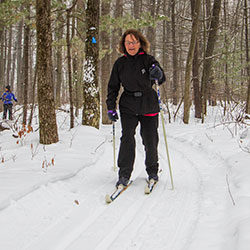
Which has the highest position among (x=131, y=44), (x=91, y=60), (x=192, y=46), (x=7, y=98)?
(x=192, y=46)

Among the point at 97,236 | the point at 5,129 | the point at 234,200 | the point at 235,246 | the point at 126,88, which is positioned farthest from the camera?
the point at 5,129

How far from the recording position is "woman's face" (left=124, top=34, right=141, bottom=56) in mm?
3584

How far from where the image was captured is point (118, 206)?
10.1 ft

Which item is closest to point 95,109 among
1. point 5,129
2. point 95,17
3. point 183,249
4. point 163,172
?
point 95,17

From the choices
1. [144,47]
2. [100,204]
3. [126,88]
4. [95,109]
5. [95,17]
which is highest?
[95,17]

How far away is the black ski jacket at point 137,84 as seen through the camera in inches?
143

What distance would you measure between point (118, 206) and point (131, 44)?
2.21 meters

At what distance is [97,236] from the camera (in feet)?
7.85

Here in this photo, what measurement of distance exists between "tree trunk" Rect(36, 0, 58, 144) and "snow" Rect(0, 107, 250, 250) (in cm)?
85

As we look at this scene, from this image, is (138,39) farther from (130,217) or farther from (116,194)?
(130,217)

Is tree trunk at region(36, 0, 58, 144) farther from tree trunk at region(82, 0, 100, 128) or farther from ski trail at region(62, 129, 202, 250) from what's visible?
ski trail at region(62, 129, 202, 250)

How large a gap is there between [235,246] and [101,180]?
94.5 inches

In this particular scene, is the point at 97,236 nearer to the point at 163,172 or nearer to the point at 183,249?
the point at 183,249

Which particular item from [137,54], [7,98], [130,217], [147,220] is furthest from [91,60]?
[7,98]
